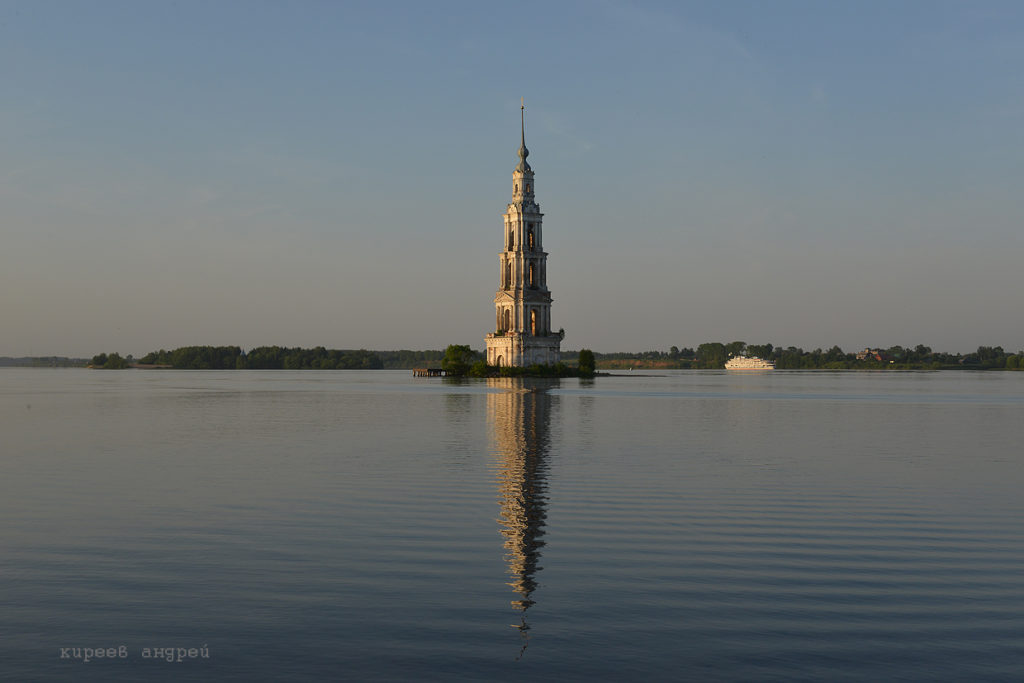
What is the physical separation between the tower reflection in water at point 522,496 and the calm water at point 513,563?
0.41ft

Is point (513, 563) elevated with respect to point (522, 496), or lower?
lower

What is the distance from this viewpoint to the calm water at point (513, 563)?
520 inches

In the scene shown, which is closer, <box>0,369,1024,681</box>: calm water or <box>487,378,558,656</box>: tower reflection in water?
<box>0,369,1024,681</box>: calm water

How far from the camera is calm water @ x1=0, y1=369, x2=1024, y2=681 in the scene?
13.2 meters

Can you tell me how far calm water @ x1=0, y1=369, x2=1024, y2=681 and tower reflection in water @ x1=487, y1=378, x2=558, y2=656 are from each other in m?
0.13

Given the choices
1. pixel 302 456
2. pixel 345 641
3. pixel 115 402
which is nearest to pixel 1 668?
pixel 345 641

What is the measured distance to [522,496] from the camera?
2834cm

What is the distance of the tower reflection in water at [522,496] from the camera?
1755 centimetres

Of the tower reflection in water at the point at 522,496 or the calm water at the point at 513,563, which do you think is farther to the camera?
the tower reflection in water at the point at 522,496

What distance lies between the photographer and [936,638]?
14.0 m

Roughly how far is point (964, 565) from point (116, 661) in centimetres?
1650

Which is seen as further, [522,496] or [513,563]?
[522,496]

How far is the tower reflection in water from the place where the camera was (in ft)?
57.6

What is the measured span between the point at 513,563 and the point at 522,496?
9.26 metres
